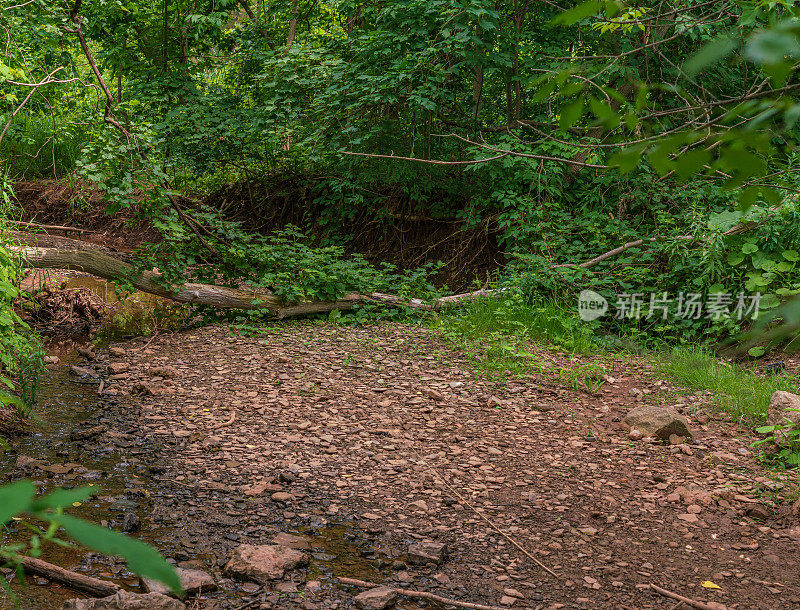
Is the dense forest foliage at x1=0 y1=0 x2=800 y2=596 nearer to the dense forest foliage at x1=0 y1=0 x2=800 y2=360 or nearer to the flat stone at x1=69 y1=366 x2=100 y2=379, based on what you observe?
the dense forest foliage at x1=0 y1=0 x2=800 y2=360

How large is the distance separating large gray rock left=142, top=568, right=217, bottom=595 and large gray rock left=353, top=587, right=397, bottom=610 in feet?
1.95

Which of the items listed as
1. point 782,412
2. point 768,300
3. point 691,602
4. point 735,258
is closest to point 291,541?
point 691,602

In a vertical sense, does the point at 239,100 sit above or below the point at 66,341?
above

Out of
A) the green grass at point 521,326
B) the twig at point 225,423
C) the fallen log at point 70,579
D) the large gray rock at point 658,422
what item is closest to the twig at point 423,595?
the fallen log at point 70,579

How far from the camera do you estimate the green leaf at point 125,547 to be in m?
0.56

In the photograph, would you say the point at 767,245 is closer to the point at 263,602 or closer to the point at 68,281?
the point at 263,602

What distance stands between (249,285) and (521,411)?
351 cm

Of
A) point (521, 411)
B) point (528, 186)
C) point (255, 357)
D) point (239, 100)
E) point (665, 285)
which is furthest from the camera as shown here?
point (239, 100)

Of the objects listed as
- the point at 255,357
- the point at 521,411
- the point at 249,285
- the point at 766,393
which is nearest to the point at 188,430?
the point at 255,357

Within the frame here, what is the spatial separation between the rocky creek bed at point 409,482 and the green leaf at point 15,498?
206cm

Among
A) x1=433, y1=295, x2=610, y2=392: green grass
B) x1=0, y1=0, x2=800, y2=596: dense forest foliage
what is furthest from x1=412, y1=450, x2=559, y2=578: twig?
x1=0, y1=0, x2=800, y2=596: dense forest foliage

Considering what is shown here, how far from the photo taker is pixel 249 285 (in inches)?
271

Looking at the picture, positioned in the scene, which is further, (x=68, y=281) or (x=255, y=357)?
(x=68, y=281)

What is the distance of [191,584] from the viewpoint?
2.52 meters
